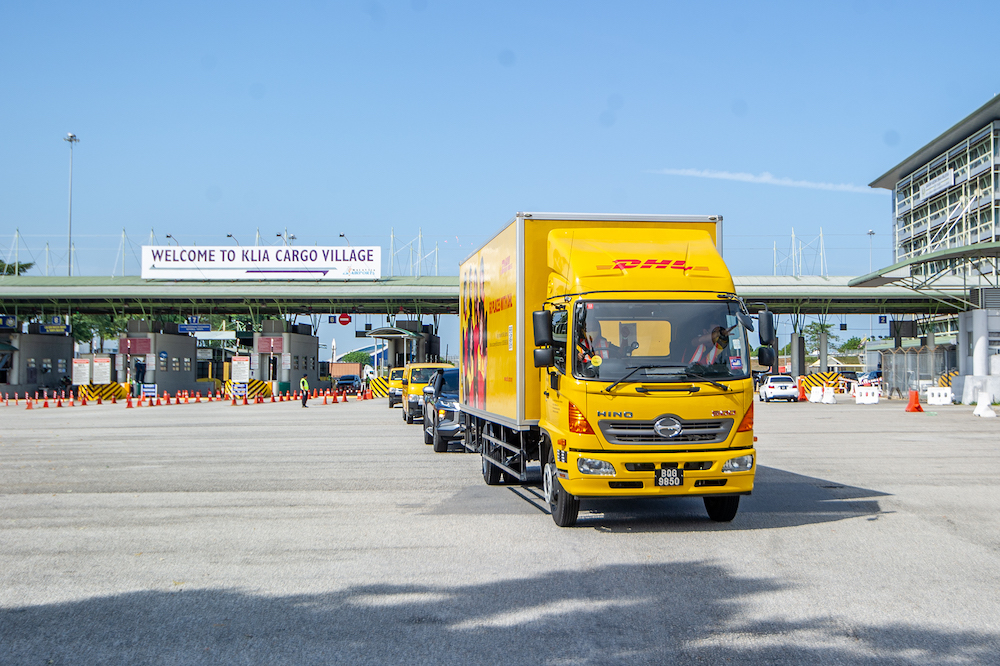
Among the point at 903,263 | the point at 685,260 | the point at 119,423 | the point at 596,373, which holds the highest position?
the point at 903,263

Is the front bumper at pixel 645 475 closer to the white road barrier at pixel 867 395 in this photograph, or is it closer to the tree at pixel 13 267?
the white road barrier at pixel 867 395

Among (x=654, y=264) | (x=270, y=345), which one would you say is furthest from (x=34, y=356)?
(x=654, y=264)

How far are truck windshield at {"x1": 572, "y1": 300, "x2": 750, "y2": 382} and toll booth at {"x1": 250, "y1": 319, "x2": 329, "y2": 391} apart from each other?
46902mm

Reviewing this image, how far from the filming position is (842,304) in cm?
5728

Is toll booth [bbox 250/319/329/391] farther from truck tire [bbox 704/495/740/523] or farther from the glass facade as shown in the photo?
truck tire [bbox 704/495/740/523]

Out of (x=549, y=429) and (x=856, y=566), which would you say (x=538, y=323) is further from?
(x=856, y=566)

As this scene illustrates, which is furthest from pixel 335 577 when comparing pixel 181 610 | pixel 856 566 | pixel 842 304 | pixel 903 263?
pixel 842 304

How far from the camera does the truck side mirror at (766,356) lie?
962 cm

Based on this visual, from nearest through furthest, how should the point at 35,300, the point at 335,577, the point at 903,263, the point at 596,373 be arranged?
the point at 335,577 < the point at 596,373 < the point at 903,263 < the point at 35,300

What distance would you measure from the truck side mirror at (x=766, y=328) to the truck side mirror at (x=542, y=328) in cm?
214

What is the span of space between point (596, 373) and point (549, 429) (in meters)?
0.96

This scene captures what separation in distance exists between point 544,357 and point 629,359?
860mm

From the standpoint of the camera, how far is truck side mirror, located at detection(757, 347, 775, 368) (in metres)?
9.62

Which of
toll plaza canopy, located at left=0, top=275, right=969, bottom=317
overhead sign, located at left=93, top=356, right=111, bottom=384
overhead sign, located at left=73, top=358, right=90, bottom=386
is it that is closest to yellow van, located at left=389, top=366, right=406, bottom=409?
toll plaza canopy, located at left=0, top=275, right=969, bottom=317
